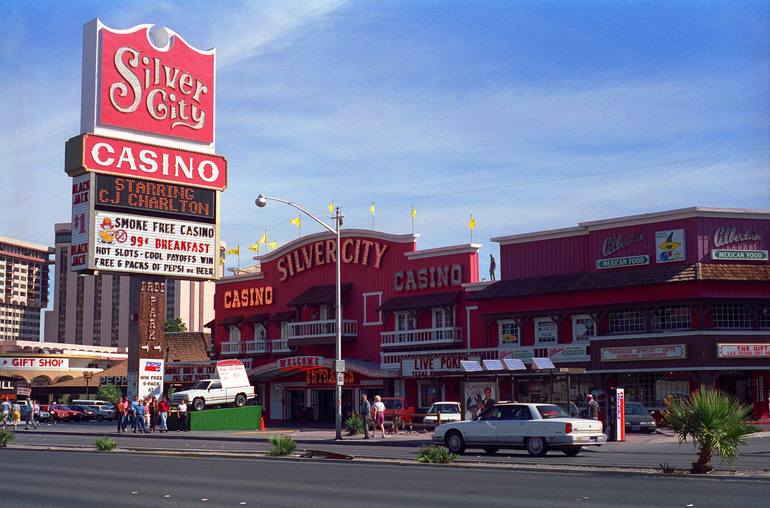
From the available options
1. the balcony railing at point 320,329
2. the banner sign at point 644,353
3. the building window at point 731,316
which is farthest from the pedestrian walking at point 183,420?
the building window at point 731,316

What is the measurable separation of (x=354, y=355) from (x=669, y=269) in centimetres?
2194

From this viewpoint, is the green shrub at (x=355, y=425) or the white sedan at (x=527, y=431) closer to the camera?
the white sedan at (x=527, y=431)

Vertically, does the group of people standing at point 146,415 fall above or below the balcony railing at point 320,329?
below

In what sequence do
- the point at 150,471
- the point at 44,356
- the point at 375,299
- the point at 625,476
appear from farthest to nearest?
the point at 44,356 < the point at 375,299 < the point at 150,471 < the point at 625,476

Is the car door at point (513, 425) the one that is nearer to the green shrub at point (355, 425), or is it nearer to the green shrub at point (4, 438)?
the green shrub at point (355, 425)

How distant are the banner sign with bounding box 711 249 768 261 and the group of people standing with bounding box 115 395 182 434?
1073 inches

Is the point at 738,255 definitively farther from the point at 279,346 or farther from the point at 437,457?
the point at 279,346

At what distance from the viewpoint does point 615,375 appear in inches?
1885

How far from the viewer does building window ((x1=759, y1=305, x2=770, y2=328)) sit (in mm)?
45906

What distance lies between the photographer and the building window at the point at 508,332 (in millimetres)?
52438

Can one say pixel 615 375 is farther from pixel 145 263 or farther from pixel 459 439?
pixel 145 263

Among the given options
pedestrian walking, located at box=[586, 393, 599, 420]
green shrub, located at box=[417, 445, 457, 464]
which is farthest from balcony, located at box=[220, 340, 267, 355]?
green shrub, located at box=[417, 445, 457, 464]

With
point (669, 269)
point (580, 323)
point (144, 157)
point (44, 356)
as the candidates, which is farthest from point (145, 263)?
point (44, 356)

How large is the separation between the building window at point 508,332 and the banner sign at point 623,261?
18.6 feet
